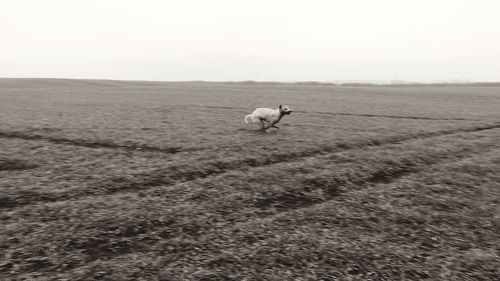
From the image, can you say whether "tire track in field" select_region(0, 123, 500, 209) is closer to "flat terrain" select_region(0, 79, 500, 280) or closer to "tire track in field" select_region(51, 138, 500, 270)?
"flat terrain" select_region(0, 79, 500, 280)

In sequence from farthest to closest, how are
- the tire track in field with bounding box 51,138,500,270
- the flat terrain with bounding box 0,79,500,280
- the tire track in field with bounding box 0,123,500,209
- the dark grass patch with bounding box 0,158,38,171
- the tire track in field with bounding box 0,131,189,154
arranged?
1. the tire track in field with bounding box 0,131,189,154
2. the dark grass patch with bounding box 0,158,38,171
3. the tire track in field with bounding box 0,123,500,209
4. the tire track in field with bounding box 51,138,500,270
5. the flat terrain with bounding box 0,79,500,280

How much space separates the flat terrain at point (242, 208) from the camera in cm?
805

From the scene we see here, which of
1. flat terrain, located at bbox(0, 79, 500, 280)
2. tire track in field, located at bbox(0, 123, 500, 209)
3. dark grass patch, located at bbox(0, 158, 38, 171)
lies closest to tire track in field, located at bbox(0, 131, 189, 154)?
flat terrain, located at bbox(0, 79, 500, 280)

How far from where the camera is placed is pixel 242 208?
427 inches

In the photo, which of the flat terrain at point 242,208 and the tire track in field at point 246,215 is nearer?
the flat terrain at point 242,208

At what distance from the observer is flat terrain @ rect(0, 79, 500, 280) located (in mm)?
8047

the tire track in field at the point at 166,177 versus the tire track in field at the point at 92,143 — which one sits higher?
the tire track in field at the point at 92,143

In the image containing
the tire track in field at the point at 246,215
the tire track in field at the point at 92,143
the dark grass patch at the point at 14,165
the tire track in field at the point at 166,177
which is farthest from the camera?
the tire track in field at the point at 92,143

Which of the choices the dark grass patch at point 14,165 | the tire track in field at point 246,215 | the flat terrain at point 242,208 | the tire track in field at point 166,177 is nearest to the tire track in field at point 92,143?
the flat terrain at point 242,208

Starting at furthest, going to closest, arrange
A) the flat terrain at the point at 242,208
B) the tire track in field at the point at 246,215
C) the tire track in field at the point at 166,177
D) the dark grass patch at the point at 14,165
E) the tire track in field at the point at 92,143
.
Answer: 1. the tire track in field at the point at 92,143
2. the dark grass patch at the point at 14,165
3. the tire track in field at the point at 166,177
4. the tire track in field at the point at 246,215
5. the flat terrain at the point at 242,208

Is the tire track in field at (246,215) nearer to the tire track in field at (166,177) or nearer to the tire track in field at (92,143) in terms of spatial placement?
the tire track in field at (166,177)

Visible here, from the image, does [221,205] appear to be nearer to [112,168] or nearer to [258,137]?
[112,168]

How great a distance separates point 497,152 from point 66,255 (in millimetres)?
18753

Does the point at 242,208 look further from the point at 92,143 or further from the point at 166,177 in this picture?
the point at 92,143
